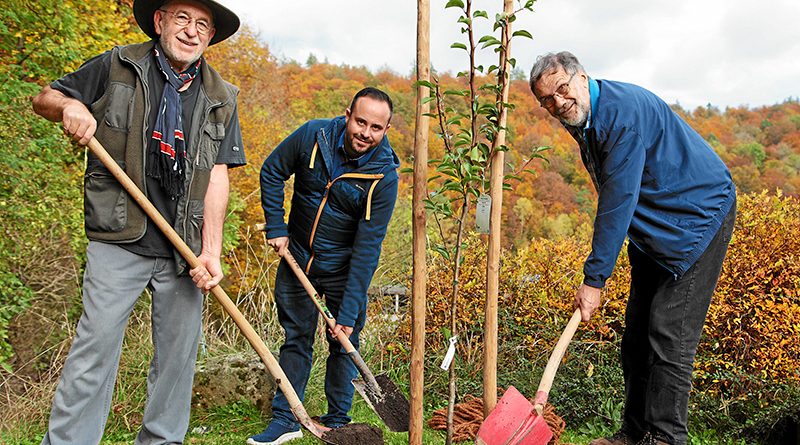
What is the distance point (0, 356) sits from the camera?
500 cm

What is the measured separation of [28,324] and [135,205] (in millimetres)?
4020

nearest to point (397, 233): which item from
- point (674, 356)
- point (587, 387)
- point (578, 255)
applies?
point (578, 255)

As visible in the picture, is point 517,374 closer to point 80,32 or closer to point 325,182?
point 325,182

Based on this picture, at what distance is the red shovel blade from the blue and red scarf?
166 cm

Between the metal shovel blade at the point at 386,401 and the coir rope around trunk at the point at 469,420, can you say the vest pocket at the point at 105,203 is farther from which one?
the coir rope around trunk at the point at 469,420

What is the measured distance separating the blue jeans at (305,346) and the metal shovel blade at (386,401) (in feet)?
0.41

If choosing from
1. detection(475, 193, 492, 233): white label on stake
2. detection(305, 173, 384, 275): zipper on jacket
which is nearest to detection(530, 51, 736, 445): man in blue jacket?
detection(475, 193, 492, 233): white label on stake

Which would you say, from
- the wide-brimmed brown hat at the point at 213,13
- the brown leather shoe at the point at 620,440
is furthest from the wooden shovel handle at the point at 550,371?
the wide-brimmed brown hat at the point at 213,13

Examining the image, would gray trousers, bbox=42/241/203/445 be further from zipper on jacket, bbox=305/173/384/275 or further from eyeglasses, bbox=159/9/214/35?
eyeglasses, bbox=159/9/214/35

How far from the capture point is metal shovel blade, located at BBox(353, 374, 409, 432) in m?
3.80

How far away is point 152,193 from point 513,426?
182 centimetres

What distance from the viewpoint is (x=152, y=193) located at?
2.93m

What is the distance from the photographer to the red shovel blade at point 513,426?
2887 millimetres

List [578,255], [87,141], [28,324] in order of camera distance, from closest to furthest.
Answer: [87,141] → [578,255] → [28,324]
